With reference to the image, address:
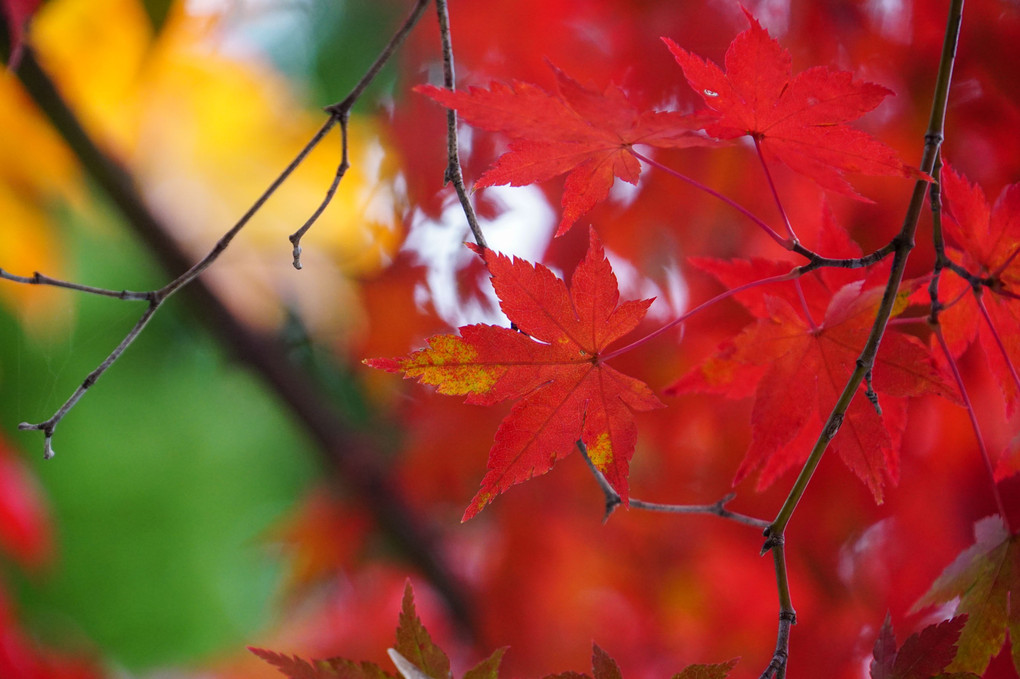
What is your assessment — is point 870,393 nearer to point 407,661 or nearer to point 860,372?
point 860,372

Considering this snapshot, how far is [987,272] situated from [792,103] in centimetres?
18

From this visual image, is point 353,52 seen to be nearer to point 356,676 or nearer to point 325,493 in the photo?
point 325,493

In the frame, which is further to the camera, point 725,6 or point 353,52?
point 353,52

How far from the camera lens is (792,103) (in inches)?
13.9

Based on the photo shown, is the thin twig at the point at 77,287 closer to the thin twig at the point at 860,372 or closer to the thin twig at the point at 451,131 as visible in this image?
the thin twig at the point at 451,131

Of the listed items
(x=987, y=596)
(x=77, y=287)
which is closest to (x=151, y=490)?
(x=77, y=287)

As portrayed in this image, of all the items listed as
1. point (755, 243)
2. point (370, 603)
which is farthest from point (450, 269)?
point (370, 603)

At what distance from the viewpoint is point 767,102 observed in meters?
0.35

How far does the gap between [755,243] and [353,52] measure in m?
1.11

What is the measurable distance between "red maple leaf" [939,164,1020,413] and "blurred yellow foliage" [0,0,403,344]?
0.75 meters

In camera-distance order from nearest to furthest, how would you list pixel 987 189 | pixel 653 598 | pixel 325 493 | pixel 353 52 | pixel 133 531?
pixel 987 189
pixel 653 598
pixel 325 493
pixel 353 52
pixel 133 531

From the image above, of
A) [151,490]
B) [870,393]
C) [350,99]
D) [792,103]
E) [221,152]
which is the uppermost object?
[221,152]

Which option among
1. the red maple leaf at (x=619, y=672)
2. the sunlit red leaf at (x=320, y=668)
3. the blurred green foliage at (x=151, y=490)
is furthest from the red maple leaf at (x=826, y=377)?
the blurred green foliage at (x=151, y=490)

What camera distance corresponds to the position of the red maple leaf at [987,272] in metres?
0.41
